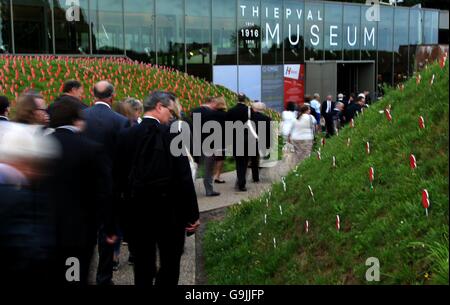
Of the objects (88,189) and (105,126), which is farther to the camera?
(105,126)

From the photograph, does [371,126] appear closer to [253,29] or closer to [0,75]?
[0,75]

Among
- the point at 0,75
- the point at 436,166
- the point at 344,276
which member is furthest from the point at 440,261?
the point at 0,75

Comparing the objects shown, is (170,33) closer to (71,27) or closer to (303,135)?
(71,27)

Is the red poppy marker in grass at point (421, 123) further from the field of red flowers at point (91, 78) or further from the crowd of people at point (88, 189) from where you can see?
the field of red flowers at point (91, 78)

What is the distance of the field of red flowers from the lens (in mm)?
14695

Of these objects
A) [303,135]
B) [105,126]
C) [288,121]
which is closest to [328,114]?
[288,121]

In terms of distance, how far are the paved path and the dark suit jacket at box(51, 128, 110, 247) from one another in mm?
1799

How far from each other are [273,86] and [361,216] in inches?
879

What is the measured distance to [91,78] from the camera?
54.0 feet

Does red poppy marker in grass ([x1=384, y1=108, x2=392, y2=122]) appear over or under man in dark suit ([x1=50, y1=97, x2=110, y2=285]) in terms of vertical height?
over

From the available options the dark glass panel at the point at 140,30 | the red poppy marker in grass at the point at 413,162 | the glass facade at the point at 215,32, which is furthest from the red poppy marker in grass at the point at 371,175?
the dark glass panel at the point at 140,30

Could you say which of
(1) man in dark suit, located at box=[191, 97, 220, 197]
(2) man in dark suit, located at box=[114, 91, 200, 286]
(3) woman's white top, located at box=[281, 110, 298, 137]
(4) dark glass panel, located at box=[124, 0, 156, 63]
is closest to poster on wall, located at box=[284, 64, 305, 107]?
(4) dark glass panel, located at box=[124, 0, 156, 63]

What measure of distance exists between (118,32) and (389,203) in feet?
64.6

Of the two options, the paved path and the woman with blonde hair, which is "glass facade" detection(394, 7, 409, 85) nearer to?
the paved path
